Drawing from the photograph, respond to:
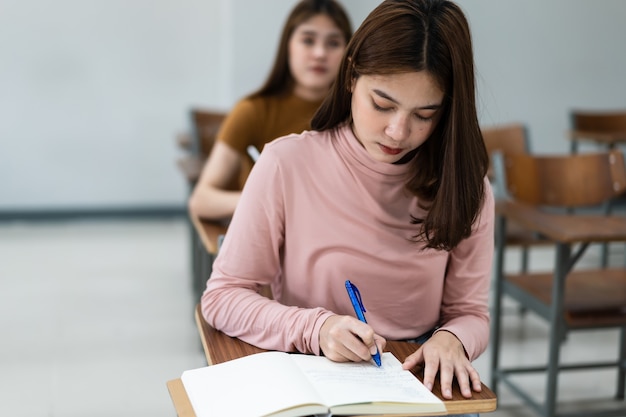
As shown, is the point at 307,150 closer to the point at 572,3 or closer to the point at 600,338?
the point at 600,338

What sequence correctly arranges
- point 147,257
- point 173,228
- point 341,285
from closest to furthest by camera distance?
point 341,285, point 147,257, point 173,228

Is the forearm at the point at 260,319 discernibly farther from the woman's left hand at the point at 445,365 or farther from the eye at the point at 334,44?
the eye at the point at 334,44

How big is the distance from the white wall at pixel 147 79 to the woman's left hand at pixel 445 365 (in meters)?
3.81

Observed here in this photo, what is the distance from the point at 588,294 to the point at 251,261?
1556 millimetres

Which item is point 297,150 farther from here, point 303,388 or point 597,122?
point 597,122

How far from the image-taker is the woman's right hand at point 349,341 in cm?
113

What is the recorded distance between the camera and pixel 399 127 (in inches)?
48.8

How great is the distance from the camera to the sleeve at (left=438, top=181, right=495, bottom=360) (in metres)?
1.36

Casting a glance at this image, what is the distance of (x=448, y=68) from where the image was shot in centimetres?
122

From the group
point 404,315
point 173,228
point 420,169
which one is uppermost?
point 420,169

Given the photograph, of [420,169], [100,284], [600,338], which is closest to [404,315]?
[420,169]

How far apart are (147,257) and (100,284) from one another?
1.78ft

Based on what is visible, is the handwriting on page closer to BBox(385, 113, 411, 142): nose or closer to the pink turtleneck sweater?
the pink turtleneck sweater

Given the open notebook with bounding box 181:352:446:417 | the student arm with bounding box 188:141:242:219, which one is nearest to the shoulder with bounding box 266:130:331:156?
the open notebook with bounding box 181:352:446:417
